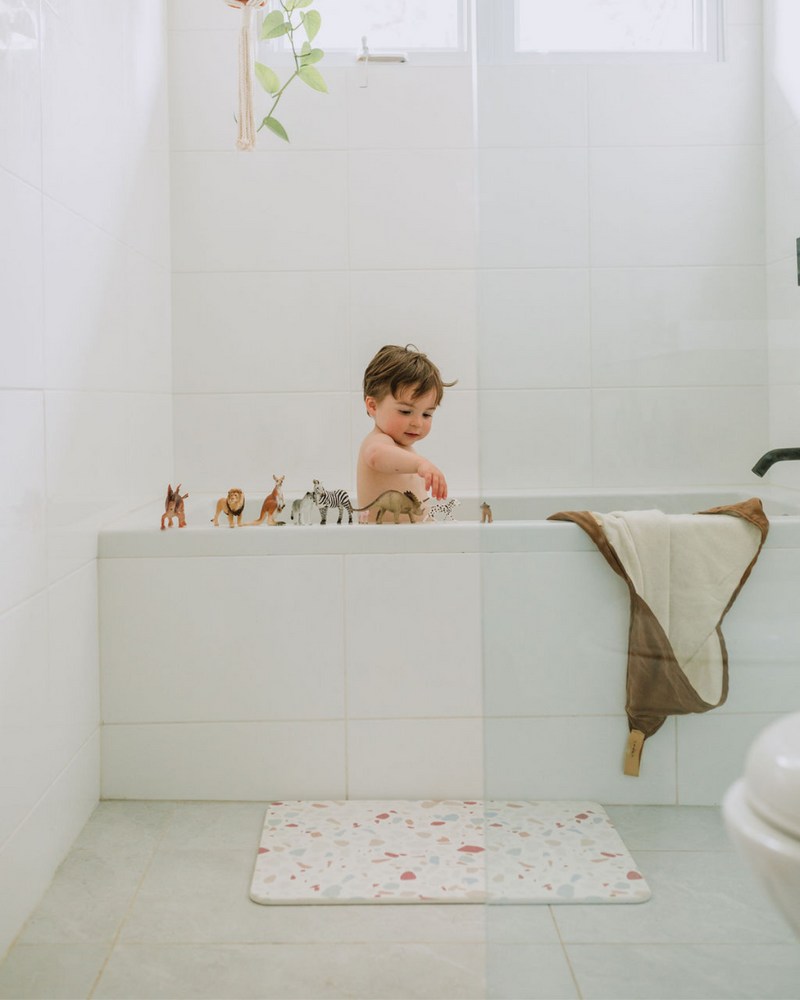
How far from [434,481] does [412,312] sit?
90 cm

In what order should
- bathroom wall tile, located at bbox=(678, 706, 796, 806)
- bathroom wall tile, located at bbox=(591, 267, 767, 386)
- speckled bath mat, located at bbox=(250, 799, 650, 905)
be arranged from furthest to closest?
speckled bath mat, located at bbox=(250, 799, 650, 905)
bathroom wall tile, located at bbox=(591, 267, 767, 386)
bathroom wall tile, located at bbox=(678, 706, 796, 806)

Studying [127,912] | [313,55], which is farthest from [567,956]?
[313,55]

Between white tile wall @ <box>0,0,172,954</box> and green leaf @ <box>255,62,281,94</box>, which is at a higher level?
green leaf @ <box>255,62,281,94</box>

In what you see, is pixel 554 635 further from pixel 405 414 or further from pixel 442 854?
pixel 405 414

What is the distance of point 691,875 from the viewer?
0.88 m

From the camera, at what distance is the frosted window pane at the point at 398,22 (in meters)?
2.62

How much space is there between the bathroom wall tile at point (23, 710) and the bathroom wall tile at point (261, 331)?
1228 mm

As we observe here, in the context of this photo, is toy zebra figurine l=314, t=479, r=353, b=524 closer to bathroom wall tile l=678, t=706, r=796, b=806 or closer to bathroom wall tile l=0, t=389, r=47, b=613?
bathroom wall tile l=0, t=389, r=47, b=613

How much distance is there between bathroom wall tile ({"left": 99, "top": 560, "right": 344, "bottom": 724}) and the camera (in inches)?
70.8

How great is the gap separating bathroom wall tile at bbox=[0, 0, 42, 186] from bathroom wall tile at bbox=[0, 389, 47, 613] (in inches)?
11.7

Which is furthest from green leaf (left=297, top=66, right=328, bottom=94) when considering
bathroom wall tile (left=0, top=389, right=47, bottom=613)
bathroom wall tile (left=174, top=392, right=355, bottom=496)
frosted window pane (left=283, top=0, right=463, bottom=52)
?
bathroom wall tile (left=0, top=389, right=47, bottom=613)

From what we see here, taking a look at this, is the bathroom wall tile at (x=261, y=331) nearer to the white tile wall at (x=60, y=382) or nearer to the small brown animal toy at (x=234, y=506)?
the white tile wall at (x=60, y=382)

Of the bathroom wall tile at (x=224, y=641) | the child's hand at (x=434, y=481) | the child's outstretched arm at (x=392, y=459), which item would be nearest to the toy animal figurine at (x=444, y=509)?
the child's outstretched arm at (x=392, y=459)

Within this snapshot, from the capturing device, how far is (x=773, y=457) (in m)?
0.87
